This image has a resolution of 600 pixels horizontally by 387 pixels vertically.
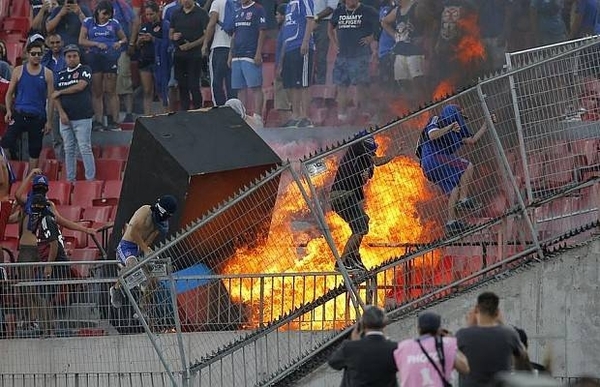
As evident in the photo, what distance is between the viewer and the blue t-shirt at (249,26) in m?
22.1

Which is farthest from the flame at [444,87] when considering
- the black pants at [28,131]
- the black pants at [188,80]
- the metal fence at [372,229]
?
the metal fence at [372,229]

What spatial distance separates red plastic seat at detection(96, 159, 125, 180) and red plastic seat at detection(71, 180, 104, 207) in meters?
0.34

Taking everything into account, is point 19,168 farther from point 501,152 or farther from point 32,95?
point 501,152

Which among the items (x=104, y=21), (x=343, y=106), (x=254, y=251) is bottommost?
(x=254, y=251)

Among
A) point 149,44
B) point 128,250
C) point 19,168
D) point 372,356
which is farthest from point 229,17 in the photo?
point 372,356

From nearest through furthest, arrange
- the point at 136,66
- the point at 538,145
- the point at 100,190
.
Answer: the point at 538,145, the point at 100,190, the point at 136,66

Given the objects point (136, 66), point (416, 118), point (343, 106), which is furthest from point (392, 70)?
point (416, 118)

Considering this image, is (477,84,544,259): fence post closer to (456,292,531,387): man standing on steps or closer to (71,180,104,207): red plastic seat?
(456,292,531,387): man standing on steps

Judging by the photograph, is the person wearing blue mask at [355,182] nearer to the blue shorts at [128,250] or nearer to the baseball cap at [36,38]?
the blue shorts at [128,250]

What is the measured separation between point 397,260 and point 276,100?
7.57 m

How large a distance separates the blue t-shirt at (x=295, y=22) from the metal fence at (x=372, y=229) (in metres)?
6.92

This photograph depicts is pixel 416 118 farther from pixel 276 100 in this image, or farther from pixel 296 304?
pixel 276 100

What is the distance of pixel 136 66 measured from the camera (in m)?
22.8

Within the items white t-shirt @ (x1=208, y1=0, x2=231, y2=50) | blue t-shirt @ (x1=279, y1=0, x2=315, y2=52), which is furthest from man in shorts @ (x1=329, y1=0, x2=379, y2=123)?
white t-shirt @ (x1=208, y1=0, x2=231, y2=50)
